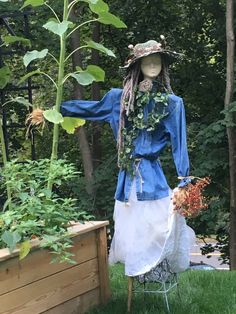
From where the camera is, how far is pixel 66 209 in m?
3.22

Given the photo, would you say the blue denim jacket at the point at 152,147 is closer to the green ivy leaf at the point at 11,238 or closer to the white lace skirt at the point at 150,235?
the white lace skirt at the point at 150,235

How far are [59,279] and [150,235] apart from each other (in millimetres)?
551

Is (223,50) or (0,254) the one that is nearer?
(0,254)

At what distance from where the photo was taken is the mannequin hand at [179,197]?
322cm

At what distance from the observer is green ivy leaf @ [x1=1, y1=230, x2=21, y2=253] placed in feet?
9.18

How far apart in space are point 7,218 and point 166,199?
3.16 feet

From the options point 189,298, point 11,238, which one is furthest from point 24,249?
point 189,298

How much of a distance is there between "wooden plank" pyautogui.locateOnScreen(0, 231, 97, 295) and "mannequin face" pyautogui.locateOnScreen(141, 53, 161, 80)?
0.99 metres

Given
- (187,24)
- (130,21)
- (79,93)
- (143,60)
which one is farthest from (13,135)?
(143,60)

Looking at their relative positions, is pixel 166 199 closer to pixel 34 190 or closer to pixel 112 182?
pixel 34 190

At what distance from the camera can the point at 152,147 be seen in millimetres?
3459

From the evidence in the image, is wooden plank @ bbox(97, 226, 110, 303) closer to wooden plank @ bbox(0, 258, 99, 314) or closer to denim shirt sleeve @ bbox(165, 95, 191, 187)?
wooden plank @ bbox(0, 258, 99, 314)

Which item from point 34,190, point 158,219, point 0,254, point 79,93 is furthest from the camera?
point 79,93

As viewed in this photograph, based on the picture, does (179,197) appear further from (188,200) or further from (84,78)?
(84,78)
